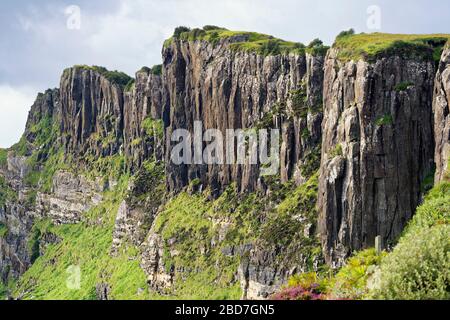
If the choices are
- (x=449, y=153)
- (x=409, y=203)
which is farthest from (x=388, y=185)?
(x=449, y=153)

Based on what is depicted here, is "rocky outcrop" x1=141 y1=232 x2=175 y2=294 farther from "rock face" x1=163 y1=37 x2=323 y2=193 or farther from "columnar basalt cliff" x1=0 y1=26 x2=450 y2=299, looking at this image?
"rock face" x1=163 y1=37 x2=323 y2=193

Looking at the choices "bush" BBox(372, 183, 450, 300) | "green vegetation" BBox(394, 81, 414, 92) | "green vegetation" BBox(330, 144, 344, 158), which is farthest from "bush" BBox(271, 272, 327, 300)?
"green vegetation" BBox(394, 81, 414, 92)

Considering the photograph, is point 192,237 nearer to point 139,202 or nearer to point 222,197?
point 222,197

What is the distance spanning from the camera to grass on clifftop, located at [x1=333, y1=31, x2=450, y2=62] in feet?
333

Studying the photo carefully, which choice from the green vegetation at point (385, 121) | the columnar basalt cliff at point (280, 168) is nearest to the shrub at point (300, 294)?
the columnar basalt cliff at point (280, 168)

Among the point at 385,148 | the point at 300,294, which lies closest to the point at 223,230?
the point at 385,148

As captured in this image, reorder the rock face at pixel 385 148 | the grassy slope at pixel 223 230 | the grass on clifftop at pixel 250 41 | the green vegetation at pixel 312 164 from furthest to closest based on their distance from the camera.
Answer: the grass on clifftop at pixel 250 41 < the green vegetation at pixel 312 164 < the grassy slope at pixel 223 230 < the rock face at pixel 385 148

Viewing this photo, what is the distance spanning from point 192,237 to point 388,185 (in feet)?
209

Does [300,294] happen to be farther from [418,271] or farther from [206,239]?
[206,239]

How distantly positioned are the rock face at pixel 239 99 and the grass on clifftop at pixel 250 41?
4.14 feet

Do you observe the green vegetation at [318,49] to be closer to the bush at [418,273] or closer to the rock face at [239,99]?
the rock face at [239,99]

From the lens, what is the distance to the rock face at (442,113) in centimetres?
9419

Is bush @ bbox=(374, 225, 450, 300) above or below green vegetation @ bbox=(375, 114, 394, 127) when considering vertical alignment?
below

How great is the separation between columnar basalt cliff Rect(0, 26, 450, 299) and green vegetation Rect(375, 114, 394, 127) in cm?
15
